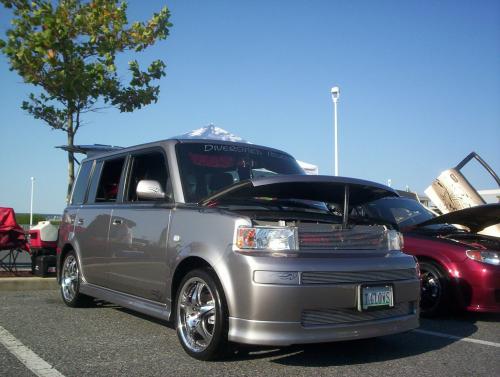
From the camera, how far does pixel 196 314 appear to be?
414 cm

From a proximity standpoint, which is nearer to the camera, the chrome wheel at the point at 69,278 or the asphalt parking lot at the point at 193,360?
the asphalt parking lot at the point at 193,360

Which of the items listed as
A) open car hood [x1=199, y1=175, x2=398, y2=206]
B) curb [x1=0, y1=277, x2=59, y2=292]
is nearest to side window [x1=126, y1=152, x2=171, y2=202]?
open car hood [x1=199, y1=175, x2=398, y2=206]

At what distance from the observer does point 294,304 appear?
3.62 meters

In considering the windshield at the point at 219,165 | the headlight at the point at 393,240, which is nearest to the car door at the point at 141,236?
the windshield at the point at 219,165

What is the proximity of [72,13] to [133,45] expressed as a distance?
4.07 ft

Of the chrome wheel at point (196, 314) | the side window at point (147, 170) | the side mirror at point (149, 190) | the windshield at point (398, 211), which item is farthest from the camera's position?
the windshield at point (398, 211)

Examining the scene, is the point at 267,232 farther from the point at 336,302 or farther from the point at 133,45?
the point at 133,45

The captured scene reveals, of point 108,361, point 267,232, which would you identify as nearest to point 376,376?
point 267,232

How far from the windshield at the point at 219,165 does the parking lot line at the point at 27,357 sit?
5.40 feet

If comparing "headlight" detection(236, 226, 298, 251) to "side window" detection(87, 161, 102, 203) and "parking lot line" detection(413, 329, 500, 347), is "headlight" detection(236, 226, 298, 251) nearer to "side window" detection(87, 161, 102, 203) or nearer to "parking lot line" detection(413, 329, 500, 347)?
"parking lot line" detection(413, 329, 500, 347)

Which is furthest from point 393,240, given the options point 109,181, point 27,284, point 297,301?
point 27,284

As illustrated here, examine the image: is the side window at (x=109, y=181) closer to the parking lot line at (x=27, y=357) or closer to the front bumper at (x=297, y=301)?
the parking lot line at (x=27, y=357)

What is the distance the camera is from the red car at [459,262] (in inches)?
234

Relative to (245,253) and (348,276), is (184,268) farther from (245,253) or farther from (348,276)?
(348,276)
